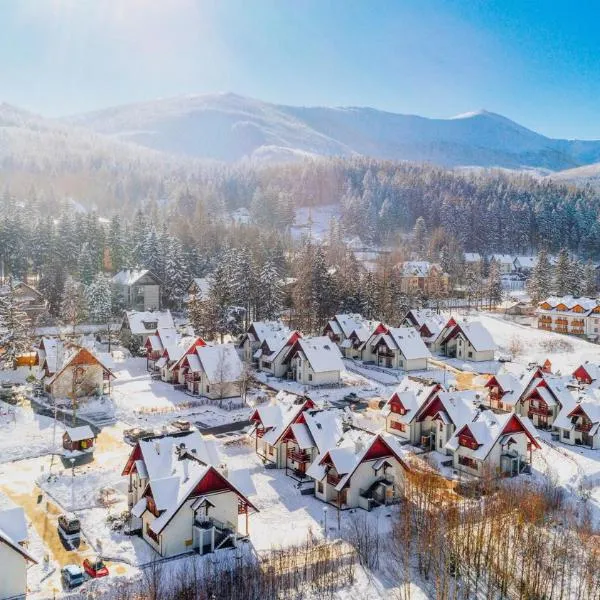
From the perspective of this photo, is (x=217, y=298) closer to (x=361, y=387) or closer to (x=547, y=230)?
(x=361, y=387)

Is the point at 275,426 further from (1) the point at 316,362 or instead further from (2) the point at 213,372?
(1) the point at 316,362

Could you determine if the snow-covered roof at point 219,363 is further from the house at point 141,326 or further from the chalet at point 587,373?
the chalet at point 587,373

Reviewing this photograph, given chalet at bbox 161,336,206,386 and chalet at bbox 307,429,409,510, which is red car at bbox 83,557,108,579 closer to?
chalet at bbox 307,429,409,510

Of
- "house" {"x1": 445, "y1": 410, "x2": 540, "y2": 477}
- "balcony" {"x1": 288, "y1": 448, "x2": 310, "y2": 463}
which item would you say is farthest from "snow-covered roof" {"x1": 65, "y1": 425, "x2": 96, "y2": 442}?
"house" {"x1": 445, "y1": 410, "x2": 540, "y2": 477}

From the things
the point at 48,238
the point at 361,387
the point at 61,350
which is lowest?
the point at 361,387

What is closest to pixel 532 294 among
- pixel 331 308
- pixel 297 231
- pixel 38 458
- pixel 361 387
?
pixel 331 308

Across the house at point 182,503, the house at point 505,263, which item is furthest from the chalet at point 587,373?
the house at point 505,263
